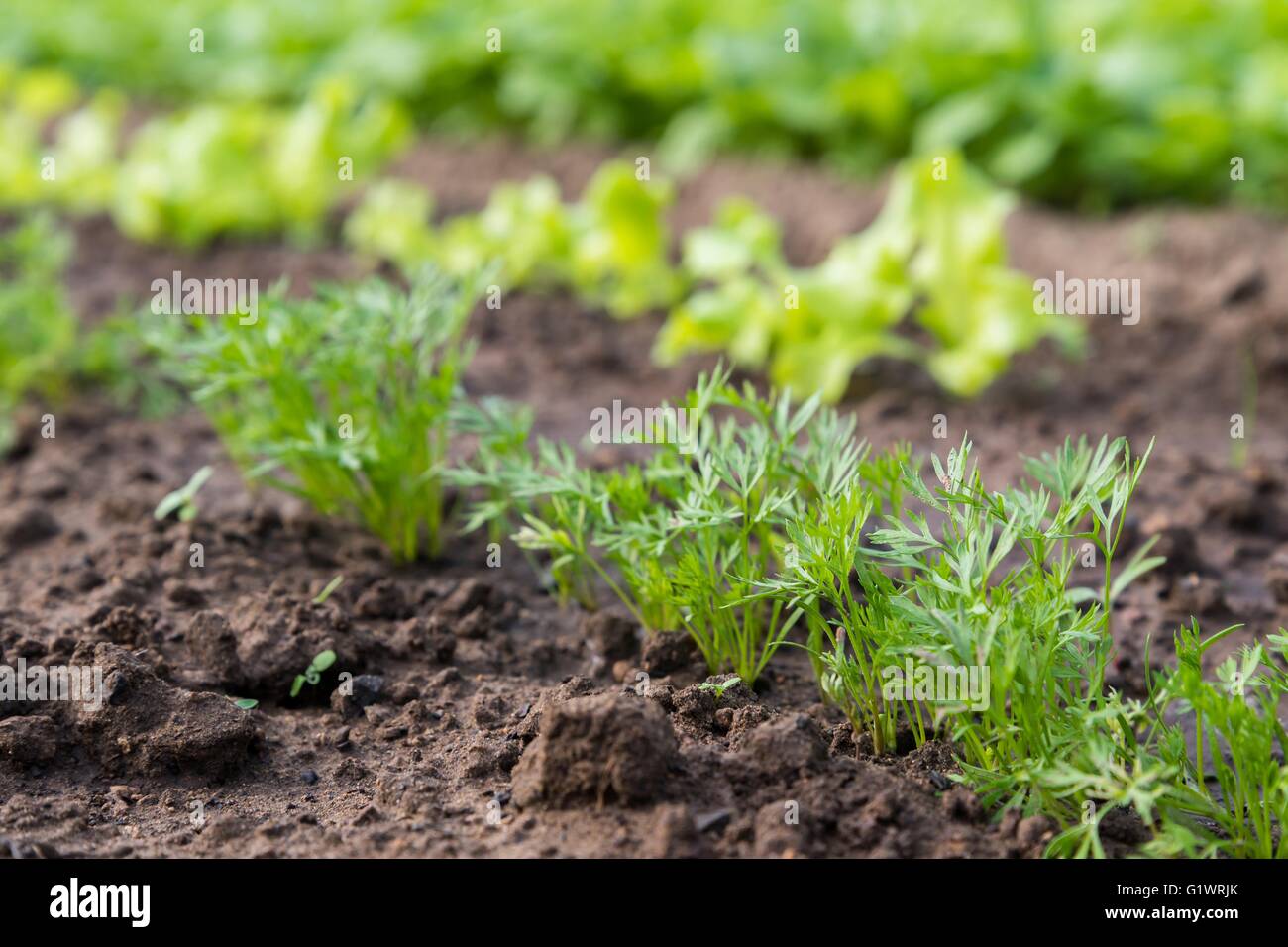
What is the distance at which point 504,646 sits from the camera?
2.62 m

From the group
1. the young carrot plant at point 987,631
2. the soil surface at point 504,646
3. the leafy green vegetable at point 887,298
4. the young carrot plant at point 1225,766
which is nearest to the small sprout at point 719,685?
the soil surface at point 504,646

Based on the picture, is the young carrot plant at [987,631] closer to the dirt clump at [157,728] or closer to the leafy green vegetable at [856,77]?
the dirt clump at [157,728]

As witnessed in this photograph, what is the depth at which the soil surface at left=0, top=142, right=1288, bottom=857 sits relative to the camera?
1946mm

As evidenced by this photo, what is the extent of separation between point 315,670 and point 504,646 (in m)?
0.37

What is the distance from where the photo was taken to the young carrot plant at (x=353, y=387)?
271 cm

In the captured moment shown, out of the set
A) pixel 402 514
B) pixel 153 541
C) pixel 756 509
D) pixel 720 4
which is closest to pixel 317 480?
pixel 402 514

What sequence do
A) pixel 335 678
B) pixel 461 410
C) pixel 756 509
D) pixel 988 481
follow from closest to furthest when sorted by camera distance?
pixel 756 509 → pixel 335 678 → pixel 461 410 → pixel 988 481

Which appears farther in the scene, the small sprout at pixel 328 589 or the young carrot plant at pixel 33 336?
the young carrot plant at pixel 33 336

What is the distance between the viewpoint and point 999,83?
531 centimetres

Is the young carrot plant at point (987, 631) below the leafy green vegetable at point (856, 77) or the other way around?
below

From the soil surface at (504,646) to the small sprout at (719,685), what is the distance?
0.02 m

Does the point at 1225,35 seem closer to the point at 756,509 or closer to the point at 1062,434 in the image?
the point at 1062,434

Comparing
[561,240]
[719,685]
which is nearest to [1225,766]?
[719,685]
